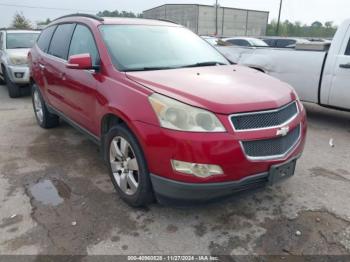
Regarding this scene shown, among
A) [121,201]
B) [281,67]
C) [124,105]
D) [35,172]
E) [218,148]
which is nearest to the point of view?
[218,148]

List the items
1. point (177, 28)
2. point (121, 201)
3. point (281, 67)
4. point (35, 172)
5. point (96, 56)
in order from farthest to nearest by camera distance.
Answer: point (281, 67), point (177, 28), point (35, 172), point (96, 56), point (121, 201)

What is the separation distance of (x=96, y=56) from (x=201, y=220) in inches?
77.7

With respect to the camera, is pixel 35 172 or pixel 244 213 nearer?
pixel 244 213

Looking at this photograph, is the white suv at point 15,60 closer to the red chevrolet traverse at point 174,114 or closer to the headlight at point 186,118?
the red chevrolet traverse at point 174,114

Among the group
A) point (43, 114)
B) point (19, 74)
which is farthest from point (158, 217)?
point (19, 74)

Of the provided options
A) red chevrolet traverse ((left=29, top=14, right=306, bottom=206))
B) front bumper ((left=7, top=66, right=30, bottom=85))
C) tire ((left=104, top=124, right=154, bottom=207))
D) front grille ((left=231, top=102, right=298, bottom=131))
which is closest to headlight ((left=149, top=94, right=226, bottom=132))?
red chevrolet traverse ((left=29, top=14, right=306, bottom=206))

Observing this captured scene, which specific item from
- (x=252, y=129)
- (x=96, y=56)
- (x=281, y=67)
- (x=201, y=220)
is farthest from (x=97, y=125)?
(x=281, y=67)

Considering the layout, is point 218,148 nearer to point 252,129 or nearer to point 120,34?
point 252,129

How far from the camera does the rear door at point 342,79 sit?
5.39 meters

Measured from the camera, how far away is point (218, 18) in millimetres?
60625

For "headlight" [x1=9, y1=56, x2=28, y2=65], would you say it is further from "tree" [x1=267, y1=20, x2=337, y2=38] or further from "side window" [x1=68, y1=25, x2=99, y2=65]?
"tree" [x1=267, y1=20, x2=337, y2=38]

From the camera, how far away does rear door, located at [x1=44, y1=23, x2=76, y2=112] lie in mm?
4395

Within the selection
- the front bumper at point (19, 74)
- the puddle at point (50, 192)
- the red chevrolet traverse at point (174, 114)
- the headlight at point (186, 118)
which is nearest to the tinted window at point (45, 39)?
the red chevrolet traverse at point (174, 114)

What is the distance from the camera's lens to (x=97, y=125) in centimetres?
356
